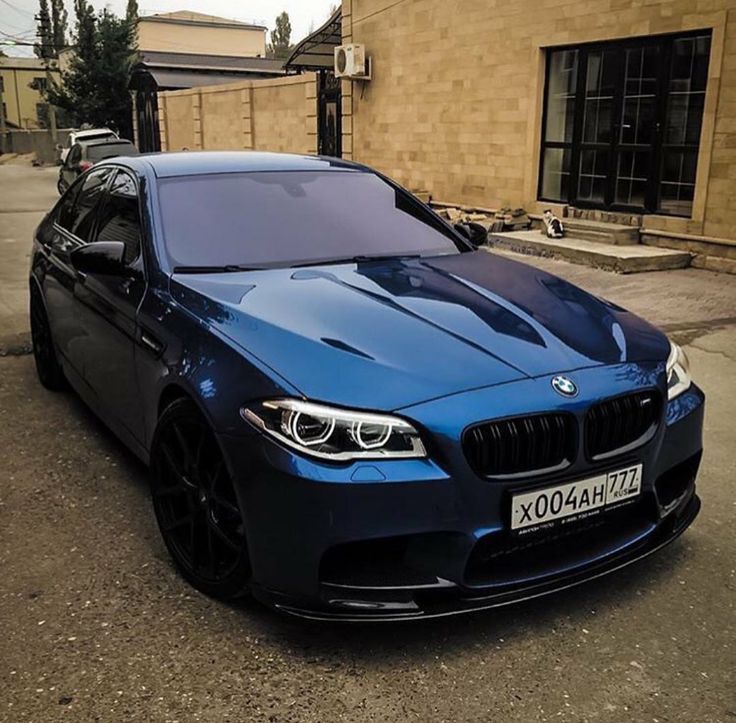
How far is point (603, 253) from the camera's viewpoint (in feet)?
33.4

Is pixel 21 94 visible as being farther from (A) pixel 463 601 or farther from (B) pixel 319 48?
(A) pixel 463 601

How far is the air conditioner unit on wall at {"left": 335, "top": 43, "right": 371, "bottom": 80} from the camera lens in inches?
626

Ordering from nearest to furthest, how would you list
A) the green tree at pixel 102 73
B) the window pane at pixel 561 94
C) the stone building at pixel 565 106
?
1. the stone building at pixel 565 106
2. the window pane at pixel 561 94
3. the green tree at pixel 102 73

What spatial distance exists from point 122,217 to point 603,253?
745cm

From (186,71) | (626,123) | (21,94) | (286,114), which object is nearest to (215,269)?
(626,123)

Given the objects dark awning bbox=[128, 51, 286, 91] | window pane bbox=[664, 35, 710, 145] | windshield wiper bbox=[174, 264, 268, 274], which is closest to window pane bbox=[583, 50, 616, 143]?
window pane bbox=[664, 35, 710, 145]

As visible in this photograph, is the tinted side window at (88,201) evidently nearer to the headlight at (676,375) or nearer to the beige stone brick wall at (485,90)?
the headlight at (676,375)

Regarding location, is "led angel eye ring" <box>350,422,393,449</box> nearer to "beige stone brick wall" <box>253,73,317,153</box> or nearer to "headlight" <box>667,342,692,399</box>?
"headlight" <box>667,342,692,399</box>

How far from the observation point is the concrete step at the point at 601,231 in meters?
10.9

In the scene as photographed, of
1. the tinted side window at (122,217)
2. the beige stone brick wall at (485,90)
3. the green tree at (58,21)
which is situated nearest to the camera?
the tinted side window at (122,217)

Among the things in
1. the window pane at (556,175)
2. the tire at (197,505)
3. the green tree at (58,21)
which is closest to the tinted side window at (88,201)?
the tire at (197,505)

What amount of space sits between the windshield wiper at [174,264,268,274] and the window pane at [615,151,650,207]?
8736 mm

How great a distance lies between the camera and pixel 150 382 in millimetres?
3207

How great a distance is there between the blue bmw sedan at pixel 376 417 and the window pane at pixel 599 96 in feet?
28.2
